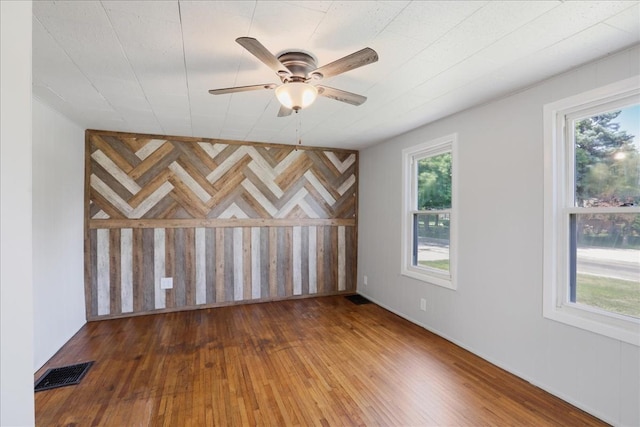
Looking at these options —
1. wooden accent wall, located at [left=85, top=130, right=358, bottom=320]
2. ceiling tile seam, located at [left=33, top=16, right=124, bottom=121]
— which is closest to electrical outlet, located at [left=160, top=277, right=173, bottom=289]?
wooden accent wall, located at [left=85, top=130, right=358, bottom=320]

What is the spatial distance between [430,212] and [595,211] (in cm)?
163

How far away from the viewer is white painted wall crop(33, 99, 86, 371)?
106 inches

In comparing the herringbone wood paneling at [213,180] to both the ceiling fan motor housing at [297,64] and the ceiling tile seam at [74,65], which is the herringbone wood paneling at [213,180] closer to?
the ceiling tile seam at [74,65]

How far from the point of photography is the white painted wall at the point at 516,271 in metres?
1.99

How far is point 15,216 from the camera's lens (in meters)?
0.87

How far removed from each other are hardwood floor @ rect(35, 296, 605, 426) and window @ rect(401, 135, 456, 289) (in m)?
0.75

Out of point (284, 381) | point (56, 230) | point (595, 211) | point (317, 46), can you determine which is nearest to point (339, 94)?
point (317, 46)

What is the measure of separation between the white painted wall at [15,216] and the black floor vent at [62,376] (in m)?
2.00

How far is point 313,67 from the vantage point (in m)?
2.01

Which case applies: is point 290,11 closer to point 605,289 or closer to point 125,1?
point 125,1

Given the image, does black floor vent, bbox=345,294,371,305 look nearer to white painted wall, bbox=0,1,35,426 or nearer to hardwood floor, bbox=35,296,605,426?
hardwood floor, bbox=35,296,605,426

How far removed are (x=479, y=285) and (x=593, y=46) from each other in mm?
2034

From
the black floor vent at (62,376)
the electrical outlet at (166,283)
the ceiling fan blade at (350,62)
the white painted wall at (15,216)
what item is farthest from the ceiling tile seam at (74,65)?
the black floor vent at (62,376)

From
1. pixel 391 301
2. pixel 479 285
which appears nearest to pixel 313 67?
pixel 479 285
